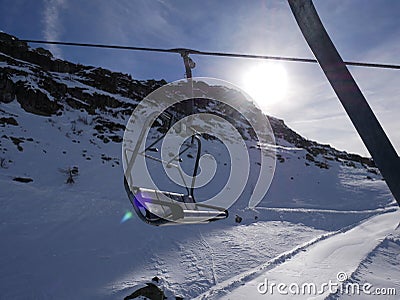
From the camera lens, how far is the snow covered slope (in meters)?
5.61

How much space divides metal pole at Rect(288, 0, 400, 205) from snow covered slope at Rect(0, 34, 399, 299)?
5433 mm

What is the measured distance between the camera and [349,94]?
2.16 feet

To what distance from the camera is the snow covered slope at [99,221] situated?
5.61 meters

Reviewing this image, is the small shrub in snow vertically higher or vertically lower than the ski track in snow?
higher

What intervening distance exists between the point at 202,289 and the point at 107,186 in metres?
6.41

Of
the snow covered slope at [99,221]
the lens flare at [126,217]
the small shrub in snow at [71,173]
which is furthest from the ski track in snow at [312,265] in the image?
the small shrub in snow at [71,173]

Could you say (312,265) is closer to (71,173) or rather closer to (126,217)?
(126,217)

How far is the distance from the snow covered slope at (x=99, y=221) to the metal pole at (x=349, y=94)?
5.43 metres

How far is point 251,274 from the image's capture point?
6.29 m

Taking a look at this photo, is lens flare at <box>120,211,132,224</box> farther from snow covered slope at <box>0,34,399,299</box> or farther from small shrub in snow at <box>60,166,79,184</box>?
small shrub in snow at <box>60,166,79,184</box>

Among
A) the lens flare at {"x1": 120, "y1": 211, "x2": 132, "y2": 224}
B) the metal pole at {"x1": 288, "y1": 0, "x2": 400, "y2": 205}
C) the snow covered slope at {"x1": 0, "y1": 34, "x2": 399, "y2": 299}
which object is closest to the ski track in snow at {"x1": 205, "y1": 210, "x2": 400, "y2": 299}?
the snow covered slope at {"x1": 0, "y1": 34, "x2": 399, "y2": 299}

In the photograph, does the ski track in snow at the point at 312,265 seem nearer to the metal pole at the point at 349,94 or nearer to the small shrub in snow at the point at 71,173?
the metal pole at the point at 349,94

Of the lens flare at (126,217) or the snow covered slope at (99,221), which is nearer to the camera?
the snow covered slope at (99,221)

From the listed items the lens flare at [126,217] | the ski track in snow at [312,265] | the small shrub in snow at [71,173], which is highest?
the small shrub in snow at [71,173]
